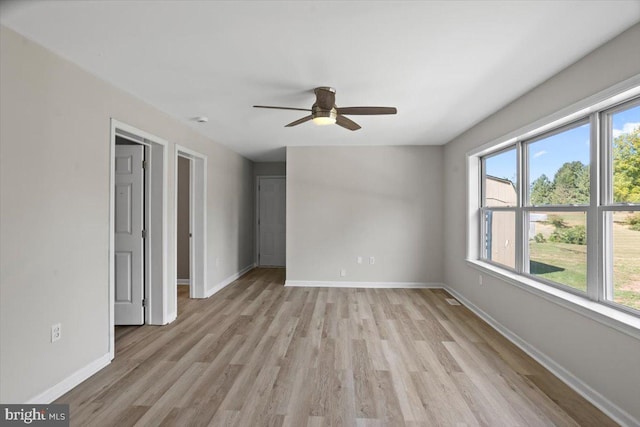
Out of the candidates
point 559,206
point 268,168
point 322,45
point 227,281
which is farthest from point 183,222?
point 559,206

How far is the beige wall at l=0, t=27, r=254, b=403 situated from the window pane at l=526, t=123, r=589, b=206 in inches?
157

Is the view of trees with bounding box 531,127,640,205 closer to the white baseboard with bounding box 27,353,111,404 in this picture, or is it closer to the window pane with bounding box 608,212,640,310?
the window pane with bounding box 608,212,640,310

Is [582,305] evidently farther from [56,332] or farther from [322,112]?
[56,332]

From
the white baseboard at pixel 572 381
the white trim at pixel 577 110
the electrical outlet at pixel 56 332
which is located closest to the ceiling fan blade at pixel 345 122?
the white trim at pixel 577 110

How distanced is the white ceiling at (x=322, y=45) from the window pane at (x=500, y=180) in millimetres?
766

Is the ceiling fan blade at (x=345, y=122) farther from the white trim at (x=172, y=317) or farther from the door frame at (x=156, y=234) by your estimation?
the white trim at (x=172, y=317)

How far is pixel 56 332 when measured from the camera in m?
2.13

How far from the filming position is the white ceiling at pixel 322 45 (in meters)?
1.67

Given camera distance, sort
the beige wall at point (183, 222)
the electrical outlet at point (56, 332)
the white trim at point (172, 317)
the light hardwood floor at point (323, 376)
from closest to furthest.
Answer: the light hardwood floor at point (323, 376) → the electrical outlet at point (56, 332) → the white trim at point (172, 317) → the beige wall at point (183, 222)

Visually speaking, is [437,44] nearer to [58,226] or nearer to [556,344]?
[556,344]

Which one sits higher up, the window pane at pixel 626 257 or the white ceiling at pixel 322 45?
the white ceiling at pixel 322 45

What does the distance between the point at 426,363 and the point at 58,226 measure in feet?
10.2

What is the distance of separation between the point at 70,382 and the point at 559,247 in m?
4.17

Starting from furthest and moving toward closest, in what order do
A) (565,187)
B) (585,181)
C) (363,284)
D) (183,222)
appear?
(183,222) → (363,284) → (565,187) → (585,181)
